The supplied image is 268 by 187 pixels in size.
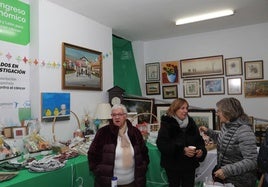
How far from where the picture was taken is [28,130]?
291 centimetres

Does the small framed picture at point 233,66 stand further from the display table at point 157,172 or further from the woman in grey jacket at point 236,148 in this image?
the woman in grey jacket at point 236,148

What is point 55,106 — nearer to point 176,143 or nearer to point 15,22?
point 15,22

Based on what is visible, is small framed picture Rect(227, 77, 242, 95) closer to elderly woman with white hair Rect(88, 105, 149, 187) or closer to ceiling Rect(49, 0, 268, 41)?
ceiling Rect(49, 0, 268, 41)

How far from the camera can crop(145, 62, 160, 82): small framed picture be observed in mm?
5438

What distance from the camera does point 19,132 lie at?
9.27 feet

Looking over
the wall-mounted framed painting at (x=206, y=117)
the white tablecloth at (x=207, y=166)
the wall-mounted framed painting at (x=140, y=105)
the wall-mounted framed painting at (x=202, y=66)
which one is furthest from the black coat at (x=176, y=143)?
the wall-mounted framed painting at (x=202, y=66)

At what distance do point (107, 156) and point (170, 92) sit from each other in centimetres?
326

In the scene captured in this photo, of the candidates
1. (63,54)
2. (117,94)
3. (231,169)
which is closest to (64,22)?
(63,54)

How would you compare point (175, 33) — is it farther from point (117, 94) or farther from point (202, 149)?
point (202, 149)

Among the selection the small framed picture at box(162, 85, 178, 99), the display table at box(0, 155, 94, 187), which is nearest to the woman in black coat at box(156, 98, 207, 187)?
the display table at box(0, 155, 94, 187)

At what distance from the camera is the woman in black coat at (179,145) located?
2455 mm

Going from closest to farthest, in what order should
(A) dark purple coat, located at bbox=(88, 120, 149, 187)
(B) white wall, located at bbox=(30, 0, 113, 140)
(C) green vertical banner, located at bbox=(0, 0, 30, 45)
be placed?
(A) dark purple coat, located at bbox=(88, 120, 149, 187) < (C) green vertical banner, located at bbox=(0, 0, 30, 45) < (B) white wall, located at bbox=(30, 0, 113, 140)

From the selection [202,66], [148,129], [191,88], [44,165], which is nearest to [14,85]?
[44,165]

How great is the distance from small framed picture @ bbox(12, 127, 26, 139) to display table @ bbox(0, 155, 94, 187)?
0.62 metres
